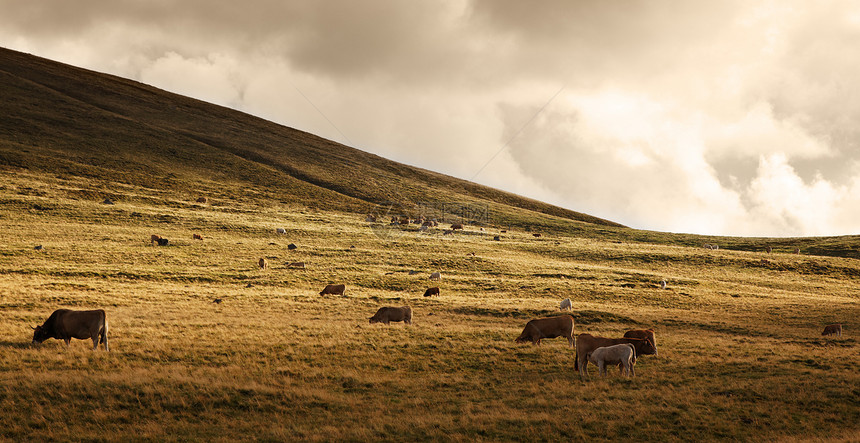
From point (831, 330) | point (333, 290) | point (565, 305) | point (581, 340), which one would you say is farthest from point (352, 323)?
point (831, 330)

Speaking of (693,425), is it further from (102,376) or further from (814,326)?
(814,326)

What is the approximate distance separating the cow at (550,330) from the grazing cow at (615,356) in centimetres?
505

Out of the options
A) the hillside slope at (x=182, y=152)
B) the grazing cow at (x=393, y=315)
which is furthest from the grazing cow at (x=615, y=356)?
the hillside slope at (x=182, y=152)

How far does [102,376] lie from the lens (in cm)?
1366

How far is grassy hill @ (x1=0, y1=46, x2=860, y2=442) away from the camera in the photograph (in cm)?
1195

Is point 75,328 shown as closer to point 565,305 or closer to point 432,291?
point 432,291

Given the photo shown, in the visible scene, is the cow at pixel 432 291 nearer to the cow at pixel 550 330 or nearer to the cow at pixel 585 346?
the cow at pixel 550 330

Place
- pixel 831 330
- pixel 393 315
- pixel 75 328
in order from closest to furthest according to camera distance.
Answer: pixel 75 328 < pixel 831 330 < pixel 393 315

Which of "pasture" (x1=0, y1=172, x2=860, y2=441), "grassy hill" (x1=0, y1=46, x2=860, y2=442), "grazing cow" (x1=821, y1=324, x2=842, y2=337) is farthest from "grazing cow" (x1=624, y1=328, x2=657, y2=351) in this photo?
"grazing cow" (x1=821, y1=324, x2=842, y2=337)

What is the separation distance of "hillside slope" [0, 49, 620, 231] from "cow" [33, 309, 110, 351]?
53.9 meters

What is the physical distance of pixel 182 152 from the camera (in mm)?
92312

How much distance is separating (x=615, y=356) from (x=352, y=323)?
1422 cm

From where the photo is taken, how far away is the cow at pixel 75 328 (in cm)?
1714

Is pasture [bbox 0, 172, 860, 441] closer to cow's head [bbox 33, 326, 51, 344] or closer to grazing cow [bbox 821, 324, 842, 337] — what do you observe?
cow's head [bbox 33, 326, 51, 344]
